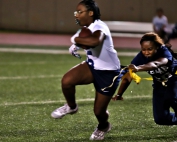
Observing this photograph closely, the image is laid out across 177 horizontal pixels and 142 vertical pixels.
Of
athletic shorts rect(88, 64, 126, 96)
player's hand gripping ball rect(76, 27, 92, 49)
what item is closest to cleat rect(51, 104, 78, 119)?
athletic shorts rect(88, 64, 126, 96)

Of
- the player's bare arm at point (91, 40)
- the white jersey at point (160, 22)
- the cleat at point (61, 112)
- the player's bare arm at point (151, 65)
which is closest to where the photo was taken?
the player's bare arm at point (151, 65)

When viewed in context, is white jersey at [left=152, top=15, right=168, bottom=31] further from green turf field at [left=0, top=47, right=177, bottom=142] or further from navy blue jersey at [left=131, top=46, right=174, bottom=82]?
navy blue jersey at [left=131, top=46, right=174, bottom=82]

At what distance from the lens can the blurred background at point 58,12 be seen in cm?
2277

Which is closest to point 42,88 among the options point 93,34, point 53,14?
point 93,34

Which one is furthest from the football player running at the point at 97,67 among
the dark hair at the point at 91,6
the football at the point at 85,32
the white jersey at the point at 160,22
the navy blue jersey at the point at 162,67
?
the white jersey at the point at 160,22

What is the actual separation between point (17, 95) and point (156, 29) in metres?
12.5

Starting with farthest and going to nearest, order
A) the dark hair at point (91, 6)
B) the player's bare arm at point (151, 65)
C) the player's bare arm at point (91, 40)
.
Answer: the dark hair at point (91, 6) → the player's bare arm at point (91, 40) → the player's bare arm at point (151, 65)

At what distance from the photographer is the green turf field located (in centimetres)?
470

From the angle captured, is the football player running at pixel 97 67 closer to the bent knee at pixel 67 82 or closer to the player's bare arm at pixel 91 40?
the bent knee at pixel 67 82

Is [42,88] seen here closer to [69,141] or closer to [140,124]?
[140,124]

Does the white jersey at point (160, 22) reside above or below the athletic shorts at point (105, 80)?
below

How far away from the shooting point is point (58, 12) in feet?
76.0

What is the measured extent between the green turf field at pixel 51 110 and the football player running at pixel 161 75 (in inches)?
10.5

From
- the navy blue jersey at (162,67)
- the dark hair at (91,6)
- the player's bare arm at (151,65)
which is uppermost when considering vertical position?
the dark hair at (91,6)
